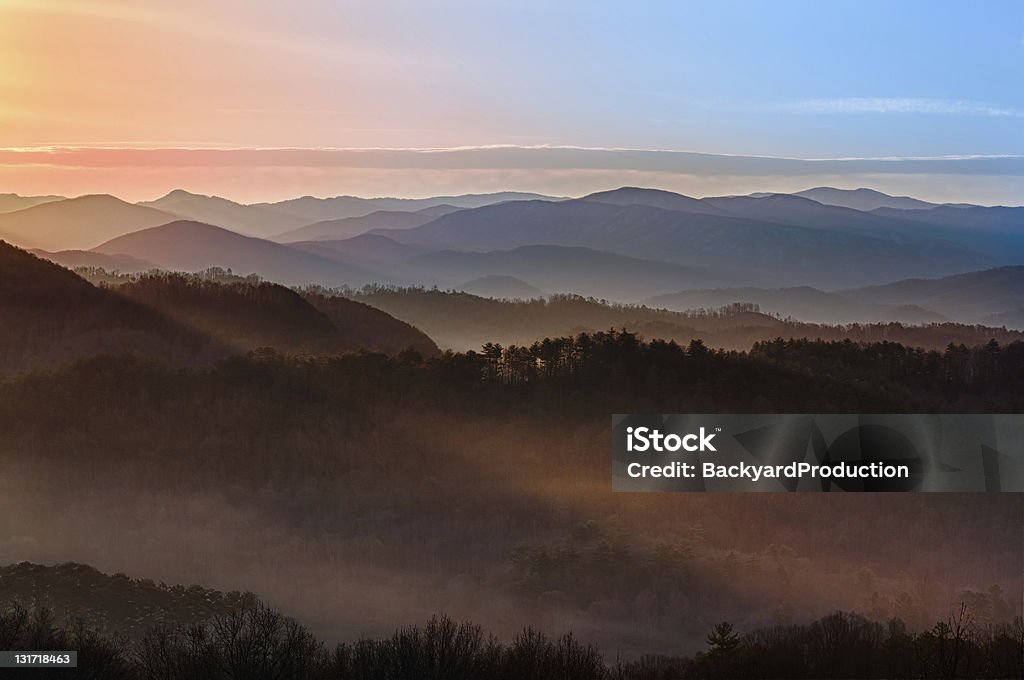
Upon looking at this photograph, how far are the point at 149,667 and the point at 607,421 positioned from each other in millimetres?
105701

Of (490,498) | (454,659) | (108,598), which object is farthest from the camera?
(490,498)

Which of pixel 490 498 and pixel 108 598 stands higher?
pixel 490 498

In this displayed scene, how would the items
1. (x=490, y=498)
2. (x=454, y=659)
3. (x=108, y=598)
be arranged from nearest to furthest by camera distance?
(x=454, y=659) < (x=108, y=598) < (x=490, y=498)

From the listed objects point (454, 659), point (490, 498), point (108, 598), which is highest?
point (490, 498)

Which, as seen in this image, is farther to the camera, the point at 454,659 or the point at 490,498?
the point at 490,498

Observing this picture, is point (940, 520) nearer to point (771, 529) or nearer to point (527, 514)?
point (771, 529)

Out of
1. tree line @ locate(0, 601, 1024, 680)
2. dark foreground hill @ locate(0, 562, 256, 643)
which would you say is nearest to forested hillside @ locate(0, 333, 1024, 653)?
dark foreground hill @ locate(0, 562, 256, 643)

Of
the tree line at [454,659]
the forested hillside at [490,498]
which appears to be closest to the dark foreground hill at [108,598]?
the forested hillside at [490,498]

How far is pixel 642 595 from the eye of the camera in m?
136

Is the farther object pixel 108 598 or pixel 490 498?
pixel 490 498

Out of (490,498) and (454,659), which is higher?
(490,498)

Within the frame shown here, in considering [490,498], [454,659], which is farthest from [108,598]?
[454,659]

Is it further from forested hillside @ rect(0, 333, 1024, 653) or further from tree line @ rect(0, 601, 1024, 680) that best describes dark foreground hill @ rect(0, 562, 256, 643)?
tree line @ rect(0, 601, 1024, 680)

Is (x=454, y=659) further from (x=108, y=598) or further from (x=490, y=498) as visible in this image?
(x=490, y=498)
